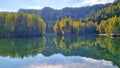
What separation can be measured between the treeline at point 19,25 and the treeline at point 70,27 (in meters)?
16.9

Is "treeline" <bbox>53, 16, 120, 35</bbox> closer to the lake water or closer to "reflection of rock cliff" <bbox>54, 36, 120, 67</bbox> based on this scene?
"reflection of rock cliff" <bbox>54, 36, 120, 67</bbox>

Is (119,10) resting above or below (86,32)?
above

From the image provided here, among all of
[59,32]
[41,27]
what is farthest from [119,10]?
[41,27]

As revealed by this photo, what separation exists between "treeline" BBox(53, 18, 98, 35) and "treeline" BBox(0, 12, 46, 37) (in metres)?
16.9

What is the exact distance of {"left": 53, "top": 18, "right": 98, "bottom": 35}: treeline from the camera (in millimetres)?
149750

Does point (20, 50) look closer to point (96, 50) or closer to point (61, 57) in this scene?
point (61, 57)

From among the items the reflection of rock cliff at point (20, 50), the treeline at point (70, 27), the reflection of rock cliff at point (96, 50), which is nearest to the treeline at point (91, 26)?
the treeline at point (70, 27)

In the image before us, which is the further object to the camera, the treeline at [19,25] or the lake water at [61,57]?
the treeline at [19,25]

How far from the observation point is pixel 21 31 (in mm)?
121812

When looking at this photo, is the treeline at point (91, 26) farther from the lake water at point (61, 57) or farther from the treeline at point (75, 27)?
the lake water at point (61, 57)

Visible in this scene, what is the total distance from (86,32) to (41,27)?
46.0 metres

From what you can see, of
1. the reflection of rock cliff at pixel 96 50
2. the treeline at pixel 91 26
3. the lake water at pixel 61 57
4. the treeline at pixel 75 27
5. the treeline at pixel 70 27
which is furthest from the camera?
the treeline at pixel 70 27

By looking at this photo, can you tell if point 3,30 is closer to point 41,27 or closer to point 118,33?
point 41,27

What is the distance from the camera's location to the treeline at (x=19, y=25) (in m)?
119
